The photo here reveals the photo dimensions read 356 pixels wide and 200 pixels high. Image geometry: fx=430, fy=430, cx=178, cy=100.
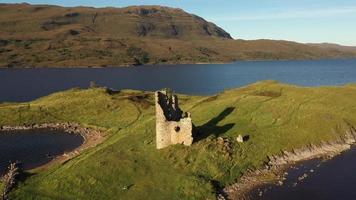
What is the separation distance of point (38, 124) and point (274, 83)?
209 ft

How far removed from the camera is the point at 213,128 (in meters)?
76.9

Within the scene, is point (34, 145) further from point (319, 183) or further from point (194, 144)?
point (319, 183)

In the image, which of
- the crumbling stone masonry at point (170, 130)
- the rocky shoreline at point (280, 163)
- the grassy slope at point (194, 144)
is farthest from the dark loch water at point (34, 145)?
the rocky shoreline at point (280, 163)

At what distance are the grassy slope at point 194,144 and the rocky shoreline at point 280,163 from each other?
1.30 metres

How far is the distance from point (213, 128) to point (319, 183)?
21.4m

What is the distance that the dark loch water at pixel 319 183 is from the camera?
189 ft

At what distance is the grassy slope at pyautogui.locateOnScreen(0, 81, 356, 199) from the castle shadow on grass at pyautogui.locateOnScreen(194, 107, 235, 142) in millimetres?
183

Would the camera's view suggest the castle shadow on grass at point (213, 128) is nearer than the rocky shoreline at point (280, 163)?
No

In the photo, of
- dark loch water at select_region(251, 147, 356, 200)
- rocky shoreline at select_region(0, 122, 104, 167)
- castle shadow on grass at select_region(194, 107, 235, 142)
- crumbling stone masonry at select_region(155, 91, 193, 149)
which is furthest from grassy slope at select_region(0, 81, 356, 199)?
dark loch water at select_region(251, 147, 356, 200)

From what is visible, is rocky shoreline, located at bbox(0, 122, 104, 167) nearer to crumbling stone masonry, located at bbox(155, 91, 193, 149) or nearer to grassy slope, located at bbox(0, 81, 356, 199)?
grassy slope, located at bbox(0, 81, 356, 199)

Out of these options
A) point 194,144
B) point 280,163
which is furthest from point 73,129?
point 280,163

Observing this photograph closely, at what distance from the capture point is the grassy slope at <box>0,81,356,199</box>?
5616 centimetres

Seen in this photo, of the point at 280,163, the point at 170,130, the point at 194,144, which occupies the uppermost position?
the point at 170,130

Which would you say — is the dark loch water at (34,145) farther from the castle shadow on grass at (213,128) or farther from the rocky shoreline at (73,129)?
the castle shadow on grass at (213,128)
